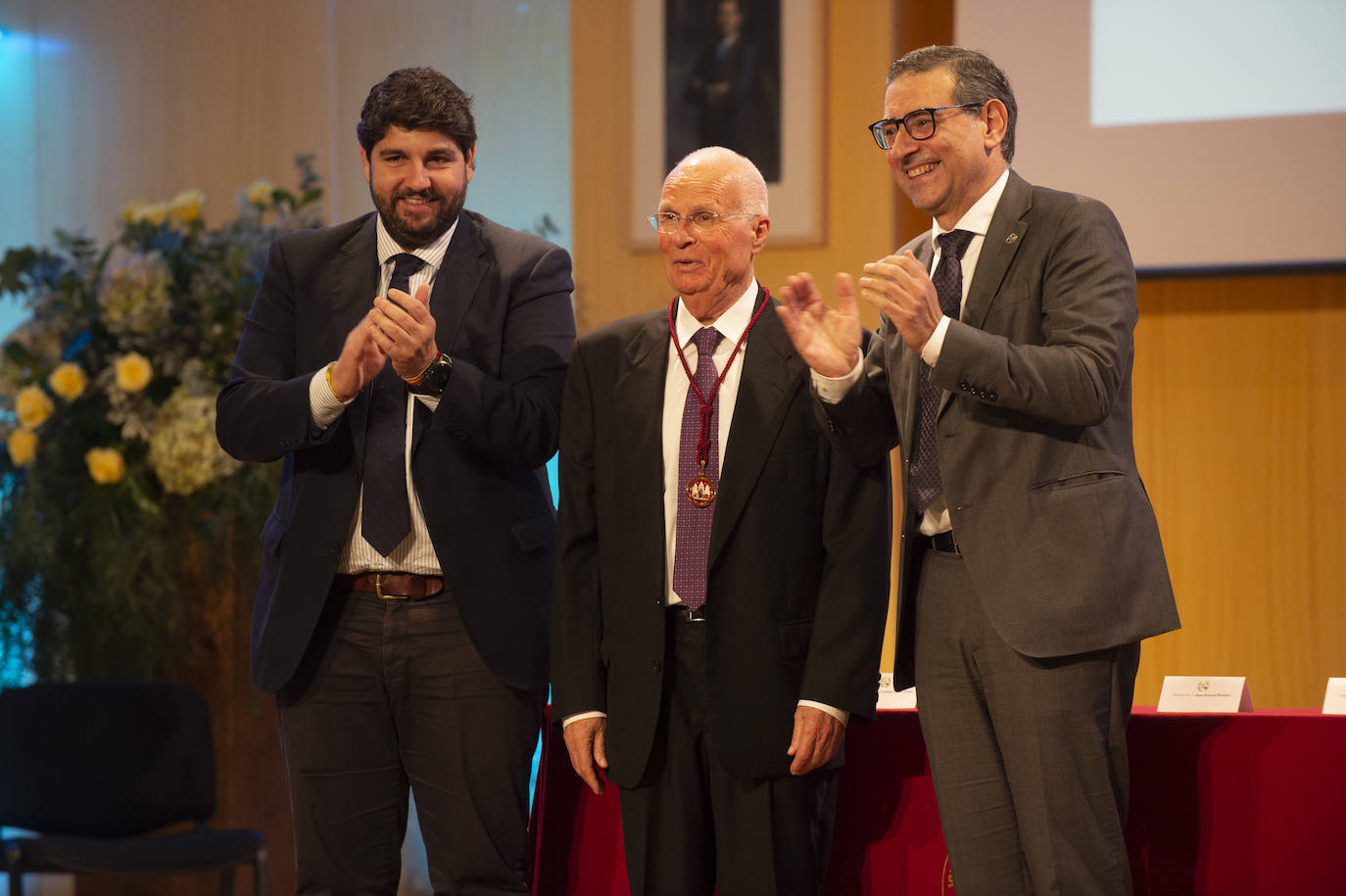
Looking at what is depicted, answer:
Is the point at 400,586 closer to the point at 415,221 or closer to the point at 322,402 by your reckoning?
the point at 322,402

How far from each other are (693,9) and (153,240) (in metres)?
1.71

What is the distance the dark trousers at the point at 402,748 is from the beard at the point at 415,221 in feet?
2.20

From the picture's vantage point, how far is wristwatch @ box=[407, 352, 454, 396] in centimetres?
213

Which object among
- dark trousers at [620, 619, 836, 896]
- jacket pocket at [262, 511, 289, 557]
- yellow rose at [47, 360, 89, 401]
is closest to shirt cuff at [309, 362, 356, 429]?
jacket pocket at [262, 511, 289, 557]

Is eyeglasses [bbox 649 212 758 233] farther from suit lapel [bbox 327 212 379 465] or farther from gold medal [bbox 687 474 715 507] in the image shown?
suit lapel [bbox 327 212 379 465]

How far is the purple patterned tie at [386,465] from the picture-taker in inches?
87.1

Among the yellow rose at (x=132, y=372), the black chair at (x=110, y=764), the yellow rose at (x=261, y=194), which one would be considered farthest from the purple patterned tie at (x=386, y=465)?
the yellow rose at (x=261, y=194)

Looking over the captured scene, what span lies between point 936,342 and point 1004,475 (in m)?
0.24

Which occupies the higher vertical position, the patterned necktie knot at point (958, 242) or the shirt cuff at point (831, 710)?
the patterned necktie knot at point (958, 242)

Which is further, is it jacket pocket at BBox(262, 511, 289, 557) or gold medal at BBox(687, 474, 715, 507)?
jacket pocket at BBox(262, 511, 289, 557)

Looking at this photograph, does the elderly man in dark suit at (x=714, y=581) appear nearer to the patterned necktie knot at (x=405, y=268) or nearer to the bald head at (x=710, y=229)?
the bald head at (x=710, y=229)

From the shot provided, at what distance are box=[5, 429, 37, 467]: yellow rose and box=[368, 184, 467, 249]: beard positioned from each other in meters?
1.71

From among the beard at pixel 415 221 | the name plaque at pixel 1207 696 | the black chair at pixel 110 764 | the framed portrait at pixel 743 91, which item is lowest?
the black chair at pixel 110 764

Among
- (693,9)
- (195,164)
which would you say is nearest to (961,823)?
(693,9)
